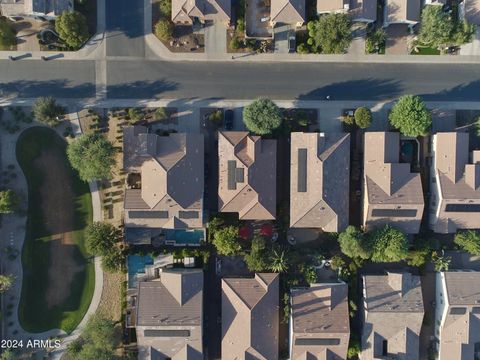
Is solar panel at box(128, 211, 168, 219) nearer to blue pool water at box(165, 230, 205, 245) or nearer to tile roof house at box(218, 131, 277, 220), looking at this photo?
blue pool water at box(165, 230, 205, 245)

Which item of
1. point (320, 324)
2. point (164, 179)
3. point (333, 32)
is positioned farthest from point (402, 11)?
point (320, 324)

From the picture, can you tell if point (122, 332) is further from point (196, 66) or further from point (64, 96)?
point (196, 66)

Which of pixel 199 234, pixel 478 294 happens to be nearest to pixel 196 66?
pixel 199 234

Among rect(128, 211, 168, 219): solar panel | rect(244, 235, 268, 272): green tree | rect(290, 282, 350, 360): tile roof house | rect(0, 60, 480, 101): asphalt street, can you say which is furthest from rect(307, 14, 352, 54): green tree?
rect(290, 282, 350, 360): tile roof house

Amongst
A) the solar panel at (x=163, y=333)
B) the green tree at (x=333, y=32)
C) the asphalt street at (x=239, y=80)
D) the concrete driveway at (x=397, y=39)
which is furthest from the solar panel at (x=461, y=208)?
the solar panel at (x=163, y=333)

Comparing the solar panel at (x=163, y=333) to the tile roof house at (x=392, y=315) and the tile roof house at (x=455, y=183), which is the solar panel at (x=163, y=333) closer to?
the tile roof house at (x=392, y=315)

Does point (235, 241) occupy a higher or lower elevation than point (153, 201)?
lower

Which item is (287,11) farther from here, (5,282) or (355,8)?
(5,282)
